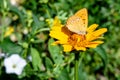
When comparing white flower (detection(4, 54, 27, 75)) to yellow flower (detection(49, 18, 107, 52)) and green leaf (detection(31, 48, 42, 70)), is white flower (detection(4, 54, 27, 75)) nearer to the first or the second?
green leaf (detection(31, 48, 42, 70))

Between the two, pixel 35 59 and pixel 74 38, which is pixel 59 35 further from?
pixel 35 59

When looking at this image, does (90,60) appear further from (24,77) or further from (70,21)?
(70,21)

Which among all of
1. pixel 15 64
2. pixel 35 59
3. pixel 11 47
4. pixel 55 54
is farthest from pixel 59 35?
Answer: pixel 15 64

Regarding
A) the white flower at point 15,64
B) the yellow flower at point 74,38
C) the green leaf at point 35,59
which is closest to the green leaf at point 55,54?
the green leaf at point 35,59

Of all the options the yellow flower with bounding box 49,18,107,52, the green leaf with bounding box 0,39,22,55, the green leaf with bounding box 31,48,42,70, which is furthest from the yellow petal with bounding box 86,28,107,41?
the green leaf with bounding box 0,39,22,55

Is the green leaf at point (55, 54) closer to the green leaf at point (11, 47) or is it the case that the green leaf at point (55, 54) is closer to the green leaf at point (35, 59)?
the green leaf at point (35, 59)

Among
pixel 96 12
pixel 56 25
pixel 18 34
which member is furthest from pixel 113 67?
pixel 56 25
